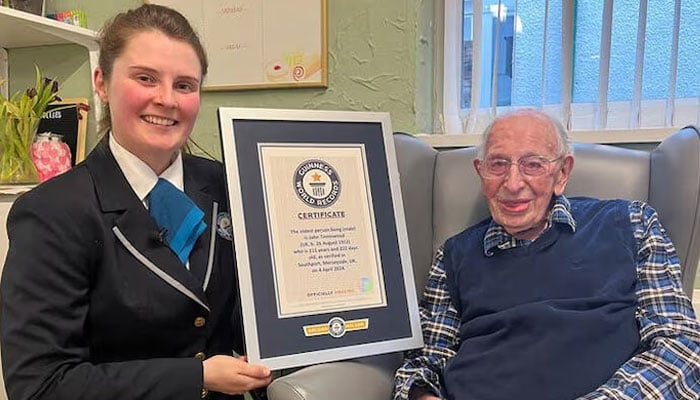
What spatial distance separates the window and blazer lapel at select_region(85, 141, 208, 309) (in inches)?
41.9

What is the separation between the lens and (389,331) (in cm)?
124

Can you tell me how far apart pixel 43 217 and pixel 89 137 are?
3.73 ft

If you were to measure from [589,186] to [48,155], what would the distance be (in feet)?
4.78

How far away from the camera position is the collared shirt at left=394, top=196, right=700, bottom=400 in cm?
112

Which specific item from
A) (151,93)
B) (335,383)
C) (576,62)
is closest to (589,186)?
(576,62)

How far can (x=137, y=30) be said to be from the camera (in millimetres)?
1110

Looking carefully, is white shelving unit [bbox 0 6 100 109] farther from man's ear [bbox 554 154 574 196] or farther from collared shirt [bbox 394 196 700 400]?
man's ear [bbox 554 154 574 196]

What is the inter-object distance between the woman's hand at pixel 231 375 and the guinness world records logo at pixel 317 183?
33 cm

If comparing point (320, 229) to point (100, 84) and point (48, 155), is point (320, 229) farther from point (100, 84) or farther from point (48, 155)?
point (48, 155)

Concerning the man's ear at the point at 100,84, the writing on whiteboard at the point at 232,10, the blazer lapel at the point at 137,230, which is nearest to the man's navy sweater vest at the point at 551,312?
the blazer lapel at the point at 137,230

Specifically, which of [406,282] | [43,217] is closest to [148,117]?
[43,217]

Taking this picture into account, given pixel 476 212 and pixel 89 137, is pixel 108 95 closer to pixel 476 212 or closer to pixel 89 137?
pixel 476 212

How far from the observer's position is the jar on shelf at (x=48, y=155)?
5.90 ft

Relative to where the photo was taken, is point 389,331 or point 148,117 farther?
point 389,331
